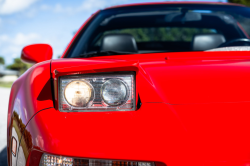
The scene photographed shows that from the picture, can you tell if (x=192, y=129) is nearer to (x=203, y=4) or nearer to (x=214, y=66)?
(x=214, y=66)

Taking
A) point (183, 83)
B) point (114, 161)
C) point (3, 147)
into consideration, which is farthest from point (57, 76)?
point (3, 147)

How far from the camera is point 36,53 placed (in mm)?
1957

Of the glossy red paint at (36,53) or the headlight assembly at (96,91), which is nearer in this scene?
the headlight assembly at (96,91)

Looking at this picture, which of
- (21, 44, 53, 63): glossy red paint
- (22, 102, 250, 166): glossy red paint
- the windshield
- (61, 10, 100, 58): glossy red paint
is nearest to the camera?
(22, 102, 250, 166): glossy red paint

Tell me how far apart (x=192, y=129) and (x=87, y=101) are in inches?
17.2

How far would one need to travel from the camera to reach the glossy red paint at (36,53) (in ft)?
6.39

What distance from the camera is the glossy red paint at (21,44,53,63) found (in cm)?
195

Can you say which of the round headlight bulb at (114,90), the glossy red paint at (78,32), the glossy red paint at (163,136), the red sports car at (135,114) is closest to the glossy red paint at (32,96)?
the red sports car at (135,114)

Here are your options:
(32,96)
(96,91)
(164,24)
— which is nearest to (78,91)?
(96,91)

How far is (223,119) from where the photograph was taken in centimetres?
98

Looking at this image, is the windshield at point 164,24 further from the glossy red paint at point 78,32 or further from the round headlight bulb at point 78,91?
the round headlight bulb at point 78,91

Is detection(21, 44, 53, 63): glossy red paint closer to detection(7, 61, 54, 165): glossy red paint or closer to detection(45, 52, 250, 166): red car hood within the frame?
detection(7, 61, 54, 165): glossy red paint

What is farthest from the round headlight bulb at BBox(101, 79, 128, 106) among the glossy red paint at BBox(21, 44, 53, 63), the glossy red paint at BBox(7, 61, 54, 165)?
the glossy red paint at BBox(21, 44, 53, 63)

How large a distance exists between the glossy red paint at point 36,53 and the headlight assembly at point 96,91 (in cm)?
94
